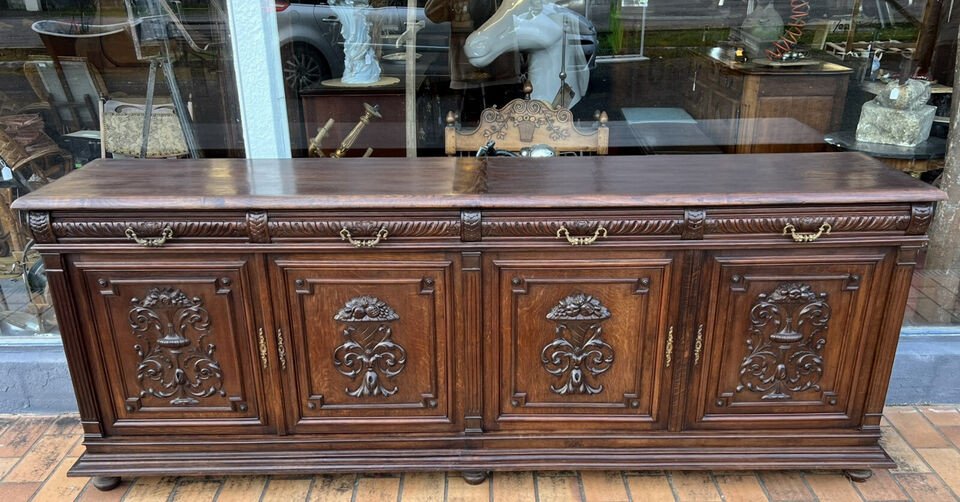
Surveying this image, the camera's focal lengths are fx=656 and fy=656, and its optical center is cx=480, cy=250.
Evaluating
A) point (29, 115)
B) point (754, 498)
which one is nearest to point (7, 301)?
point (29, 115)

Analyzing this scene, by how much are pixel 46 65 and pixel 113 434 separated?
5.44ft

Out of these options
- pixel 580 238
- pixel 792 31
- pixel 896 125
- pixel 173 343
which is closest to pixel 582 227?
pixel 580 238

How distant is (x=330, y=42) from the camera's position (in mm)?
2984

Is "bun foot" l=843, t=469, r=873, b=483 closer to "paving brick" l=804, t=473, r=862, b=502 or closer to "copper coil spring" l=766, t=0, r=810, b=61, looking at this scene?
"paving brick" l=804, t=473, r=862, b=502

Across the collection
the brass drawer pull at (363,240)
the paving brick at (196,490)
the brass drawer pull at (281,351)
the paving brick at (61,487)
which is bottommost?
the paving brick at (61,487)

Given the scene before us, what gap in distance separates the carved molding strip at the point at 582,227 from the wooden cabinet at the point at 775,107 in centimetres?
171

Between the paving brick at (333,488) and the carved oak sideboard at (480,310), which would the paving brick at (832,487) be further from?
the paving brick at (333,488)

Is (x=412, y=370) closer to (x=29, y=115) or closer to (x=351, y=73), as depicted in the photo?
(x=351, y=73)

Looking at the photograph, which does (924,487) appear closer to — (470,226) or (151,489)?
(470,226)

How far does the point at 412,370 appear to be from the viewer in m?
1.92

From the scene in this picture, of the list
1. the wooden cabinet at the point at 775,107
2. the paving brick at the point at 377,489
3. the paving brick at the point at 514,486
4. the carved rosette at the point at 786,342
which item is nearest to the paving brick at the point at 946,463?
the carved rosette at the point at 786,342

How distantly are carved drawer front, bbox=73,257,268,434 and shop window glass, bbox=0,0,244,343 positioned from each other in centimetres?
91

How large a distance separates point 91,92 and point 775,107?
3.06m

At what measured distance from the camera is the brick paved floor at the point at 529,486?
1996 millimetres
